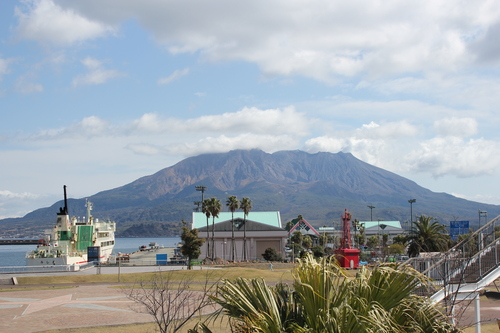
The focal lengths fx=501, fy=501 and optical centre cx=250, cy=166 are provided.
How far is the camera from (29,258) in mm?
67438

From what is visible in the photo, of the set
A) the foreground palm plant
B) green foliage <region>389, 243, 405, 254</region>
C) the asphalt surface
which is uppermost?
the foreground palm plant

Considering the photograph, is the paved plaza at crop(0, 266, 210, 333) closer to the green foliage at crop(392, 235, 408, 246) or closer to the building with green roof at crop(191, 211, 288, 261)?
the green foliage at crop(392, 235, 408, 246)

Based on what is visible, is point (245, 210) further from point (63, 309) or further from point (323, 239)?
point (63, 309)

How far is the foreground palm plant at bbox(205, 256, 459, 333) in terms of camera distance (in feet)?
26.2

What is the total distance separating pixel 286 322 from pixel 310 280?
2.80 ft

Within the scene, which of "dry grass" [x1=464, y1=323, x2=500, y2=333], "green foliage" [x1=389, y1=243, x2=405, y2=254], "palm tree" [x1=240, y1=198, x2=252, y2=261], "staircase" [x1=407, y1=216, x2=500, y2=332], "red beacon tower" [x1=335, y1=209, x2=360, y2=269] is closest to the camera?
"staircase" [x1=407, y1=216, x2=500, y2=332]

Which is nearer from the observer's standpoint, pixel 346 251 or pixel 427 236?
pixel 427 236

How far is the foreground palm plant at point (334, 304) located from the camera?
7.97 metres

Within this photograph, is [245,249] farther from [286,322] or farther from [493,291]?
[286,322]

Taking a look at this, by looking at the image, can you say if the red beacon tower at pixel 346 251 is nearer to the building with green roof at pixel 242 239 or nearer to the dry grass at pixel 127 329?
the building with green roof at pixel 242 239

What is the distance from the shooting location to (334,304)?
327 inches

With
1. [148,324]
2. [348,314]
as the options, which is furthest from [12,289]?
[348,314]

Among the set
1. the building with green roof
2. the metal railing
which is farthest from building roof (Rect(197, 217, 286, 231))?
the metal railing

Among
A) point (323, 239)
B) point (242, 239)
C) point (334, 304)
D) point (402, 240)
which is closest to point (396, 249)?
point (402, 240)
